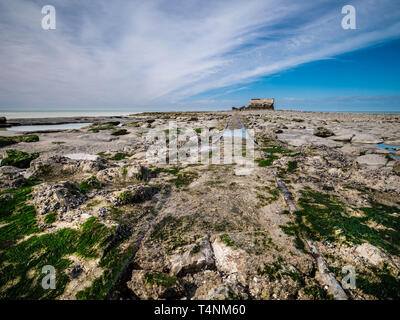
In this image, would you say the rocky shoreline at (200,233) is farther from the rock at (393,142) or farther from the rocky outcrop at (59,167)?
the rock at (393,142)

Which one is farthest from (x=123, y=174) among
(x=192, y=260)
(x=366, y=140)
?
(x=366, y=140)

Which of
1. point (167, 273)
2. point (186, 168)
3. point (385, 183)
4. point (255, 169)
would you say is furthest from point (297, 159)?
point (167, 273)

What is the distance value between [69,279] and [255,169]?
309 inches

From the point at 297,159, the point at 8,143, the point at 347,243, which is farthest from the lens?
the point at 8,143

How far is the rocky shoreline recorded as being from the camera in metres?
3.10

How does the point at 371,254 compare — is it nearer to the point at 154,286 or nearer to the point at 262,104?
the point at 154,286

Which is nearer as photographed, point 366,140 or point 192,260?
point 192,260

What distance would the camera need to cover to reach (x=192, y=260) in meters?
3.63

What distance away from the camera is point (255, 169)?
8953 mm

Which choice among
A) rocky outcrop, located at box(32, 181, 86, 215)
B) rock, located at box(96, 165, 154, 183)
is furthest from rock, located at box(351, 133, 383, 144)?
rocky outcrop, located at box(32, 181, 86, 215)

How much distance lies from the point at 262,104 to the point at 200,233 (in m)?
85.6

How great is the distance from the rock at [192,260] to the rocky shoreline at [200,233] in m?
0.02
